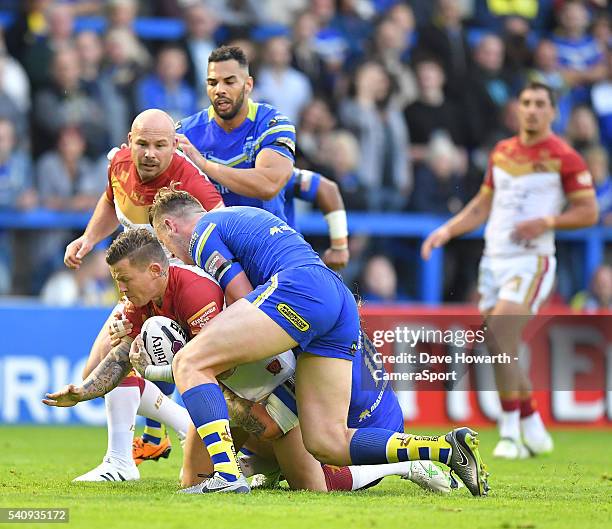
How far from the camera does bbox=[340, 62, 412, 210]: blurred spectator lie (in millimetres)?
15328

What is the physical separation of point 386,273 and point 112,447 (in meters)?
6.97

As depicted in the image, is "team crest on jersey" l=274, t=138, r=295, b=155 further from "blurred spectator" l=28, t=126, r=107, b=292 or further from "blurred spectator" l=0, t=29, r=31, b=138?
"blurred spectator" l=0, t=29, r=31, b=138

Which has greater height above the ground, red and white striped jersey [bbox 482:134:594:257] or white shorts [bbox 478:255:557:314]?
red and white striped jersey [bbox 482:134:594:257]

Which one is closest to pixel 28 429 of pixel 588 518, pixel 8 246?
pixel 8 246

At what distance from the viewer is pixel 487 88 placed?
55.4 feet

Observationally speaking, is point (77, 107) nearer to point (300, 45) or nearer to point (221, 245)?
point (300, 45)

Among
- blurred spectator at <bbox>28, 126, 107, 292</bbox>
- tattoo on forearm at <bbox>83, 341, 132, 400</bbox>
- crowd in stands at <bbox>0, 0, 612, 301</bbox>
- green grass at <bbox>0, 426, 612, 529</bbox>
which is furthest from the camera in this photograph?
crowd in stands at <bbox>0, 0, 612, 301</bbox>

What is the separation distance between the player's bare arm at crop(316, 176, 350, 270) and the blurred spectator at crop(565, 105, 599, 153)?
6.54m

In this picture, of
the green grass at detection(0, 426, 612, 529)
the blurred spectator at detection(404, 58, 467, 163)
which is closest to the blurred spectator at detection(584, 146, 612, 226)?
the blurred spectator at detection(404, 58, 467, 163)

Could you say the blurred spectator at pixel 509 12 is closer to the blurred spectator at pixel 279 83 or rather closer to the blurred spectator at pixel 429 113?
the blurred spectator at pixel 429 113

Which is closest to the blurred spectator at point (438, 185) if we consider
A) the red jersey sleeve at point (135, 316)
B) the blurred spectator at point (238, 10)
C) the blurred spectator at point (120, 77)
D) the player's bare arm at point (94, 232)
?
the blurred spectator at point (238, 10)

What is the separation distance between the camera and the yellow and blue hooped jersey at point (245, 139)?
920 centimetres

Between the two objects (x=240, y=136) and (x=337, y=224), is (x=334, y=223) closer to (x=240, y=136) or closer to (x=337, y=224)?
(x=337, y=224)

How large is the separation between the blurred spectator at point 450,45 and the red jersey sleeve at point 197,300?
10.1 meters
